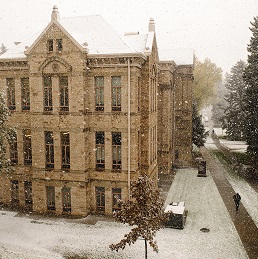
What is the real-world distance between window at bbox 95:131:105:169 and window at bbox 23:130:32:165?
5.34 meters

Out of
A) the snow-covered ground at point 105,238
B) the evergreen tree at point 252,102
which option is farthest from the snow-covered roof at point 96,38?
the evergreen tree at point 252,102

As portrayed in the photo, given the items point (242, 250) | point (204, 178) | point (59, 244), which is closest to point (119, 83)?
point (59, 244)

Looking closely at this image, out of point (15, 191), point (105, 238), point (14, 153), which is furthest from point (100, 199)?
point (14, 153)

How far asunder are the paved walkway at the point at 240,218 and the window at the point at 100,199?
9045 mm

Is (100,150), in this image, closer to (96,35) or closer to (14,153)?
(14,153)

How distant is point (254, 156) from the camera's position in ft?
112

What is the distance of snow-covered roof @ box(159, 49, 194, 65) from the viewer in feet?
121

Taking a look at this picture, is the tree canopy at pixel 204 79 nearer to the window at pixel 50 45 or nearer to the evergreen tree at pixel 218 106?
the evergreen tree at pixel 218 106

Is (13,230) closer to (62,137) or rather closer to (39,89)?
(62,137)

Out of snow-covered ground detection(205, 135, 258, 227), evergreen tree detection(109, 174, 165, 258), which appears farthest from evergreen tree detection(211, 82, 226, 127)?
evergreen tree detection(109, 174, 165, 258)

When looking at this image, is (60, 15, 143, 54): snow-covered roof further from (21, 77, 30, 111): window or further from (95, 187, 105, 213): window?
(95, 187, 105, 213): window

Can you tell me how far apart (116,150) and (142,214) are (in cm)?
795

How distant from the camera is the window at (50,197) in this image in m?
22.9

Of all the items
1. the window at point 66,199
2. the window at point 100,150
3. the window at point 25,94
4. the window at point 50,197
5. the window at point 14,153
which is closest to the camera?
the window at point 100,150
